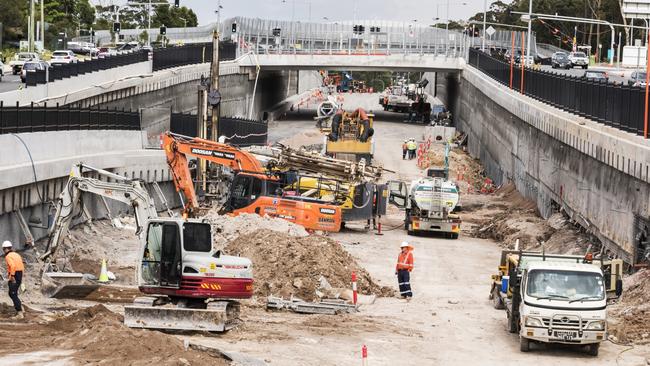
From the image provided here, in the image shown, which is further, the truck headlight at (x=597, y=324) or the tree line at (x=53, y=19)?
the tree line at (x=53, y=19)

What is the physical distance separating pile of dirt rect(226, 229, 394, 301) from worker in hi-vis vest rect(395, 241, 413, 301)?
0.77 metres

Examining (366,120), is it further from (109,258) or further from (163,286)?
(163,286)

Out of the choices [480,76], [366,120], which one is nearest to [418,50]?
[480,76]

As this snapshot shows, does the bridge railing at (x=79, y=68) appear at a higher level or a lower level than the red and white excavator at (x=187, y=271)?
higher

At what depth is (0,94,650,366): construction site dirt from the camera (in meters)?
23.2

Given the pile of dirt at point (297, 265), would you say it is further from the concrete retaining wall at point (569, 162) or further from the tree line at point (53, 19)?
the tree line at point (53, 19)

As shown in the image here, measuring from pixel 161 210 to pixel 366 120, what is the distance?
2255 centimetres

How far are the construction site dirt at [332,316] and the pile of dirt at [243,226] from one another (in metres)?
0.07

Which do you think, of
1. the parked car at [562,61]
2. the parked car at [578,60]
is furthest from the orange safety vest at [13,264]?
the parked car at [578,60]

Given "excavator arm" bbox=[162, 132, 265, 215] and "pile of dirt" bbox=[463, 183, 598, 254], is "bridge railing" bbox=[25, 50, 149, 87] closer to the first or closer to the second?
"excavator arm" bbox=[162, 132, 265, 215]

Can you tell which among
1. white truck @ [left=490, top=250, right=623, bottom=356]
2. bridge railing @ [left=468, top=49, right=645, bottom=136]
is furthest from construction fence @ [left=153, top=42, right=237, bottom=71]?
white truck @ [left=490, top=250, right=623, bottom=356]

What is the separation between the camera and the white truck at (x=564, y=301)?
26469mm

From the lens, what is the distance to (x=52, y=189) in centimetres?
3881

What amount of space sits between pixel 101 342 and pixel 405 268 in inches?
529
